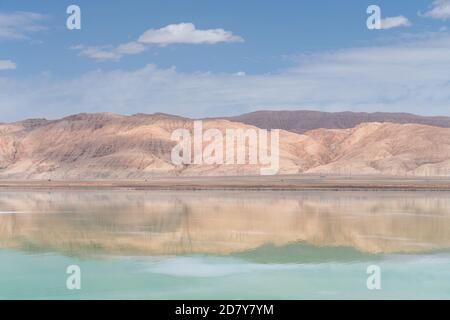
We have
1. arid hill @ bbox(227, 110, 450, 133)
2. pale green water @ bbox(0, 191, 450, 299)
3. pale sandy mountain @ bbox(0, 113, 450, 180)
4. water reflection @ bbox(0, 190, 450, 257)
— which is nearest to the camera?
pale green water @ bbox(0, 191, 450, 299)

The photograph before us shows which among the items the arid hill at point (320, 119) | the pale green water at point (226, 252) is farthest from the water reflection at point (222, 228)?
the arid hill at point (320, 119)

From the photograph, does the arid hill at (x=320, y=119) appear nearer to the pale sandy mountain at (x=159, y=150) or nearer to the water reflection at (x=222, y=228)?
the pale sandy mountain at (x=159, y=150)

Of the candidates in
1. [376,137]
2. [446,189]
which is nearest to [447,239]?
[446,189]

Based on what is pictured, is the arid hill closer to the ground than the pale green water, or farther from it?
farther from it

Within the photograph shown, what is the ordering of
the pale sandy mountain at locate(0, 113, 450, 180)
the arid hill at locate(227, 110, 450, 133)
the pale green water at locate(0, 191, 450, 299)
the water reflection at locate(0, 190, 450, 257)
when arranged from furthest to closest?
the arid hill at locate(227, 110, 450, 133), the pale sandy mountain at locate(0, 113, 450, 180), the water reflection at locate(0, 190, 450, 257), the pale green water at locate(0, 191, 450, 299)

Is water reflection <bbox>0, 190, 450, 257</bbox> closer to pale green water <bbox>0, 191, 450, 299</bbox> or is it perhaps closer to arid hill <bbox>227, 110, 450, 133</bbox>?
pale green water <bbox>0, 191, 450, 299</bbox>

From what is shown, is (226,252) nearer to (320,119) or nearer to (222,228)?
(222,228)

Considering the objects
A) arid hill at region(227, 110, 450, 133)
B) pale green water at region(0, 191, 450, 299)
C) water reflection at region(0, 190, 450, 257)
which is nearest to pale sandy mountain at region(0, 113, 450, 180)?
arid hill at region(227, 110, 450, 133)
